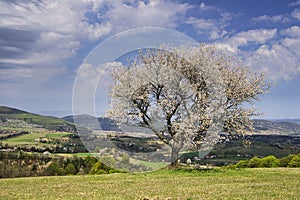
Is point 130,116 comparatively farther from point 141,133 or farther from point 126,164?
point 126,164

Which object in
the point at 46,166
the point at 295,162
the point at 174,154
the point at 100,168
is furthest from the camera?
the point at 46,166

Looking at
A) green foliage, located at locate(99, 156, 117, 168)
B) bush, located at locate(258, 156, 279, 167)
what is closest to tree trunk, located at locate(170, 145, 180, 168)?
green foliage, located at locate(99, 156, 117, 168)

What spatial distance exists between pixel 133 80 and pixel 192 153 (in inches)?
301

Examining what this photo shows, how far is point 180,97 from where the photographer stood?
2777cm

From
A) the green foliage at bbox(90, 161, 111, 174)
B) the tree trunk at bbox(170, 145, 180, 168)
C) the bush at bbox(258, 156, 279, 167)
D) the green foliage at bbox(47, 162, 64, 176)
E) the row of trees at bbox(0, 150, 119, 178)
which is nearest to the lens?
the tree trunk at bbox(170, 145, 180, 168)

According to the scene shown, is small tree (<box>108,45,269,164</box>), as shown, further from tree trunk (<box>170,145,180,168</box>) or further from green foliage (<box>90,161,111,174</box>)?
green foliage (<box>90,161,111,174</box>)

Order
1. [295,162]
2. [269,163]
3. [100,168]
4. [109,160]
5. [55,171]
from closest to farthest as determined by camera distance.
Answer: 1. [109,160]
2. [100,168]
3. [295,162]
4. [269,163]
5. [55,171]

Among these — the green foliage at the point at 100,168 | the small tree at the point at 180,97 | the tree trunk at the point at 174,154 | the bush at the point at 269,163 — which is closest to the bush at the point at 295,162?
the bush at the point at 269,163

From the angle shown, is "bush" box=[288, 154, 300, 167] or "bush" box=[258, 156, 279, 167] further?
"bush" box=[258, 156, 279, 167]

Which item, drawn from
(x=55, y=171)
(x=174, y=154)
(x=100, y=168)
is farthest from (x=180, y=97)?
(x=55, y=171)

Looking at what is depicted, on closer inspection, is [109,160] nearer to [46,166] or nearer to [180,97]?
[180,97]

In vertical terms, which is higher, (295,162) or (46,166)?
(295,162)

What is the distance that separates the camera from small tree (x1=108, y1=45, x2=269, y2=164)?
2786cm

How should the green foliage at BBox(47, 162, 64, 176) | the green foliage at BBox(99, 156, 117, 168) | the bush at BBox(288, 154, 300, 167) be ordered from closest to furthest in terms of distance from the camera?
the green foliage at BBox(99, 156, 117, 168) → the bush at BBox(288, 154, 300, 167) → the green foliage at BBox(47, 162, 64, 176)
